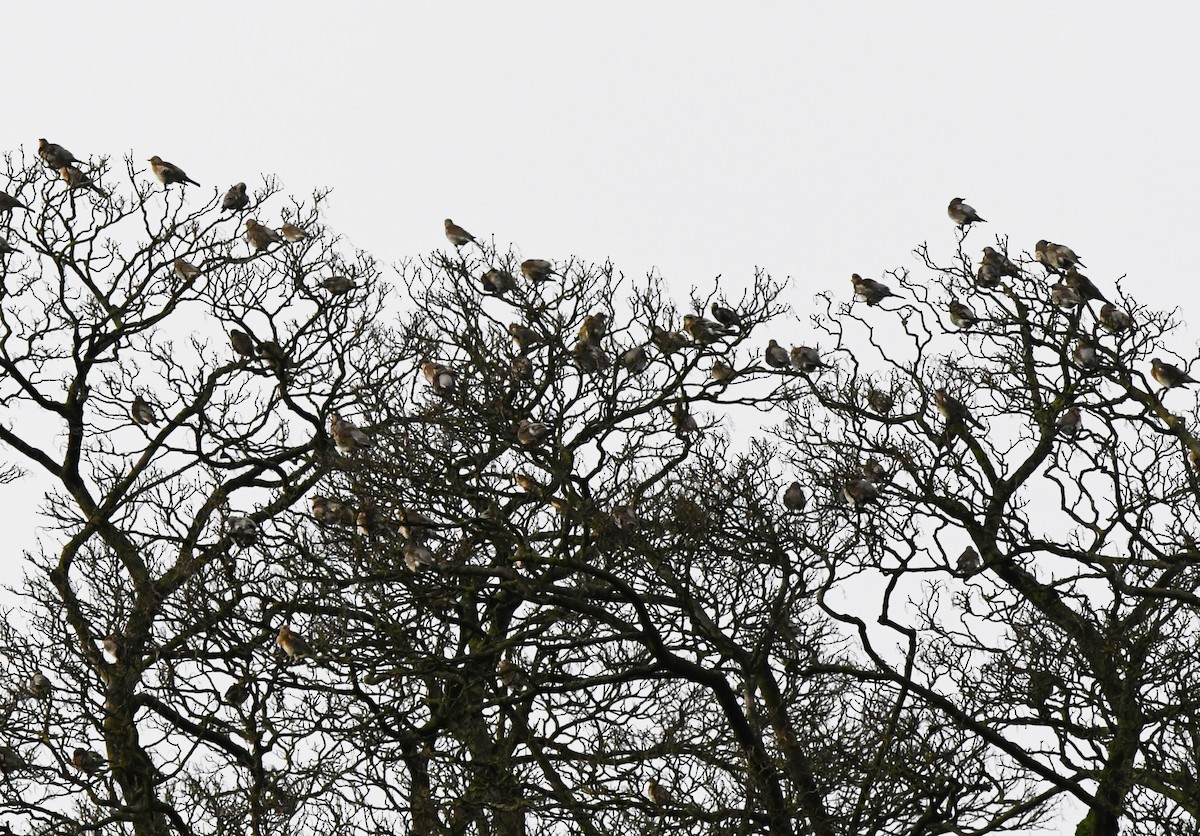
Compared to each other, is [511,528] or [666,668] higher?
[511,528]

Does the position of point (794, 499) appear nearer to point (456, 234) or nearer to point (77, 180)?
point (456, 234)

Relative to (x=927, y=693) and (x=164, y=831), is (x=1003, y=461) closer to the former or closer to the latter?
(x=927, y=693)

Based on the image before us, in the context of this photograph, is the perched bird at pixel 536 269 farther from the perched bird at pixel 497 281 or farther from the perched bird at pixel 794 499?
the perched bird at pixel 794 499

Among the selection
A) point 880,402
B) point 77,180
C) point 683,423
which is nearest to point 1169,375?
point 880,402

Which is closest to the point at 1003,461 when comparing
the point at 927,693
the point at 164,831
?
the point at 927,693

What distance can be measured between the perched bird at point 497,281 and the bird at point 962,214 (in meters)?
6.43

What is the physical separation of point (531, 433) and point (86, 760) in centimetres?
559

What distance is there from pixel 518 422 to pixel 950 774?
484 centimetres

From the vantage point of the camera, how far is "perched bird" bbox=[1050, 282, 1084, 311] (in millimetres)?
17328

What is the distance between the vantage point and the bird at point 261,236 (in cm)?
2031

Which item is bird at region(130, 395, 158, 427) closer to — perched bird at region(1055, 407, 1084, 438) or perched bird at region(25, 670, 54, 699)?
perched bird at region(25, 670, 54, 699)

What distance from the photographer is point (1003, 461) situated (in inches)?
668

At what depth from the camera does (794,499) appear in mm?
15609

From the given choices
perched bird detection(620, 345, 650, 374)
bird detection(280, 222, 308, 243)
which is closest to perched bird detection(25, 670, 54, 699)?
perched bird detection(620, 345, 650, 374)
